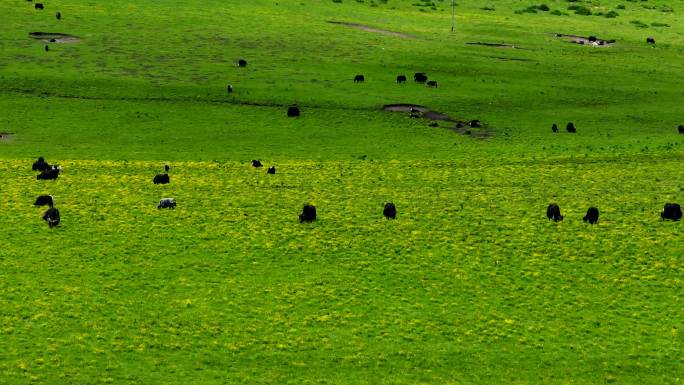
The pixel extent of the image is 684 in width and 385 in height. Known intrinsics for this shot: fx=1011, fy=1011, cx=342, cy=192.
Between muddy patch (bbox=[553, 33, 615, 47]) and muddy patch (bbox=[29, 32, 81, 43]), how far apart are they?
53.2m

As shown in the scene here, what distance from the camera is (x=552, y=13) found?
135 m

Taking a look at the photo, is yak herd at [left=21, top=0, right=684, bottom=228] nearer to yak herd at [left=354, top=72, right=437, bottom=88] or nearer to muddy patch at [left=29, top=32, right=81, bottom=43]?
yak herd at [left=354, top=72, right=437, bottom=88]

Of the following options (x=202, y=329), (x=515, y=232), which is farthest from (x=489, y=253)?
(x=202, y=329)

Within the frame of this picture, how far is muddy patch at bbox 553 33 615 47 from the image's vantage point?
363ft

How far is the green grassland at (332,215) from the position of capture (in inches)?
1479

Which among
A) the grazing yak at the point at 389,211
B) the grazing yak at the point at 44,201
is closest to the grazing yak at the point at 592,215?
the grazing yak at the point at 389,211

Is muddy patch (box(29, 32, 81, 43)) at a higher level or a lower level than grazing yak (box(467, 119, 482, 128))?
higher

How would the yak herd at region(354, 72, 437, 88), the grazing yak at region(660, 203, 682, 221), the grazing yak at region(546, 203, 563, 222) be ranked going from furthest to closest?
the yak herd at region(354, 72, 437, 88) → the grazing yak at region(660, 203, 682, 221) → the grazing yak at region(546, 203, 563, 222)

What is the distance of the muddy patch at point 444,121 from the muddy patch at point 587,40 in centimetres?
3747

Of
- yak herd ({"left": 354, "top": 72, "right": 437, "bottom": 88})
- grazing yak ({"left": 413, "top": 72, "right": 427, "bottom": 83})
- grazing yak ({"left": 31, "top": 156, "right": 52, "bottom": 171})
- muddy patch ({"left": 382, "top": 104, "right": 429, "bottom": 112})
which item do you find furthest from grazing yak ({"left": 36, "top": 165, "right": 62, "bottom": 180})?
grazing yak ({"left": 413, "top": 72, "right": 427, "bottom": 83})

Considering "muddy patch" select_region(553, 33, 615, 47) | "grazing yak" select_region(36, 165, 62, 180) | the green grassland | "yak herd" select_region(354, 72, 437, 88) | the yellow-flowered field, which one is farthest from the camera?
"muddy patch" select_region(553, 33, 615, 47)

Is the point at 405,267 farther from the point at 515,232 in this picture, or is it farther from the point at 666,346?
the point at 666,346

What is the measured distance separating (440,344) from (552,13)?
104 meters

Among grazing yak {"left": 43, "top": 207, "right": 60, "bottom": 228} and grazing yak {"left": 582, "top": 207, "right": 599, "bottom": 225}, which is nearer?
grazing yak {"left": 43, "top": 207, "right": 60, "bottom": 228}
